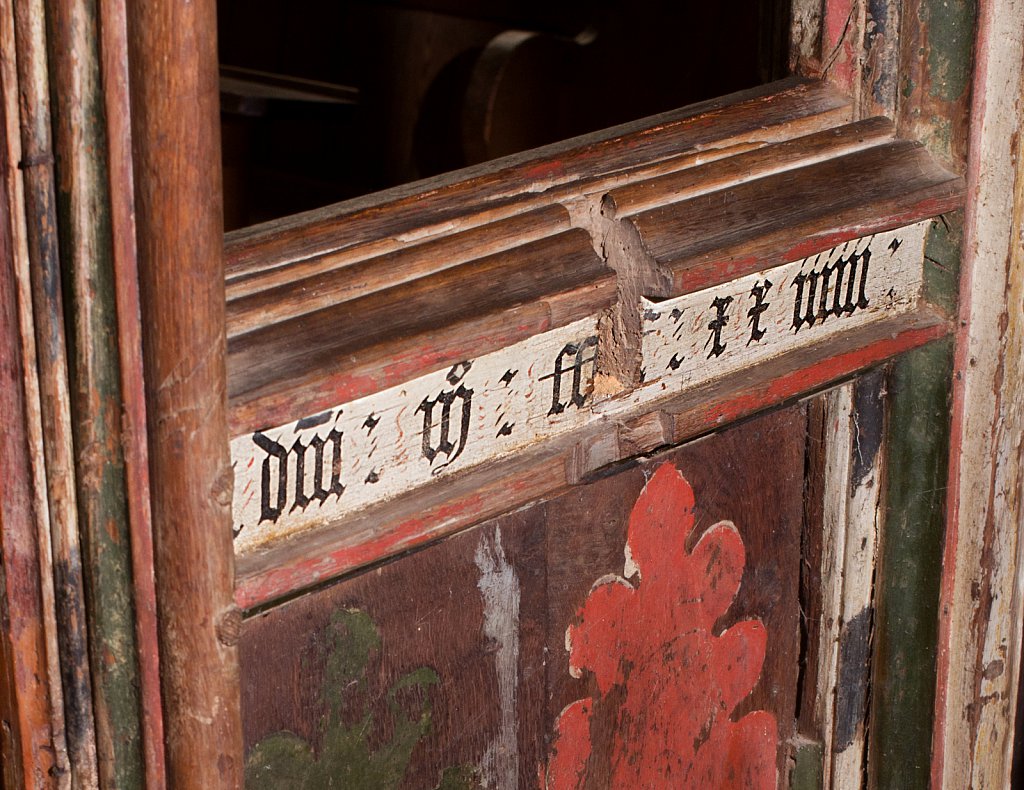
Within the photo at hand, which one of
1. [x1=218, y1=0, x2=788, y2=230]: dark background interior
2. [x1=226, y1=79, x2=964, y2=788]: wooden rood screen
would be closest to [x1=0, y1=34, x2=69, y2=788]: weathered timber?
[x1=226, y1=79, x2=964, y2=788]: wooden rood screen

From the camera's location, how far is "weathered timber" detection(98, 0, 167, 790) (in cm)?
84

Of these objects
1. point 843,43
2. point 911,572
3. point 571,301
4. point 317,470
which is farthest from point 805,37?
point 317,470

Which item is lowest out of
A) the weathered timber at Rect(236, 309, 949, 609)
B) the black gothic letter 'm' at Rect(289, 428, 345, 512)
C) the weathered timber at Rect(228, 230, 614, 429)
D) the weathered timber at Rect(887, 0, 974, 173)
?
the weathered timber at Rect(236, 309, 949, 609)

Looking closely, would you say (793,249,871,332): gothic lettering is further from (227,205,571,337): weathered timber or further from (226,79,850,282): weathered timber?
(227,205,571,337): weathered timber

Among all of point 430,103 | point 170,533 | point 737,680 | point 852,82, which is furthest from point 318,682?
point 430,103

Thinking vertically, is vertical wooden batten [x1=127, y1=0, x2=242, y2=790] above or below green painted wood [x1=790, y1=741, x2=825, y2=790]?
above

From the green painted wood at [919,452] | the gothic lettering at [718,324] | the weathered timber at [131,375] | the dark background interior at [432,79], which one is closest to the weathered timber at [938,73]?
the green painted wood at [919,452]

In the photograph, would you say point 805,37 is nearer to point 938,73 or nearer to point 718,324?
point 938,73

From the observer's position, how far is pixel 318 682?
1086 mm

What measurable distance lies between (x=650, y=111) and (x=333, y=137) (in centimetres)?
70

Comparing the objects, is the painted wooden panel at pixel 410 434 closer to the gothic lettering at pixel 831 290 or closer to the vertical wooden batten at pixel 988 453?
the gothic lettering at pixel 831 290

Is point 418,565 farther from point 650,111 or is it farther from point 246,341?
point 650,111

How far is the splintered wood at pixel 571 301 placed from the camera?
991 mm

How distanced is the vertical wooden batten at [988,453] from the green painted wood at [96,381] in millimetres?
785
